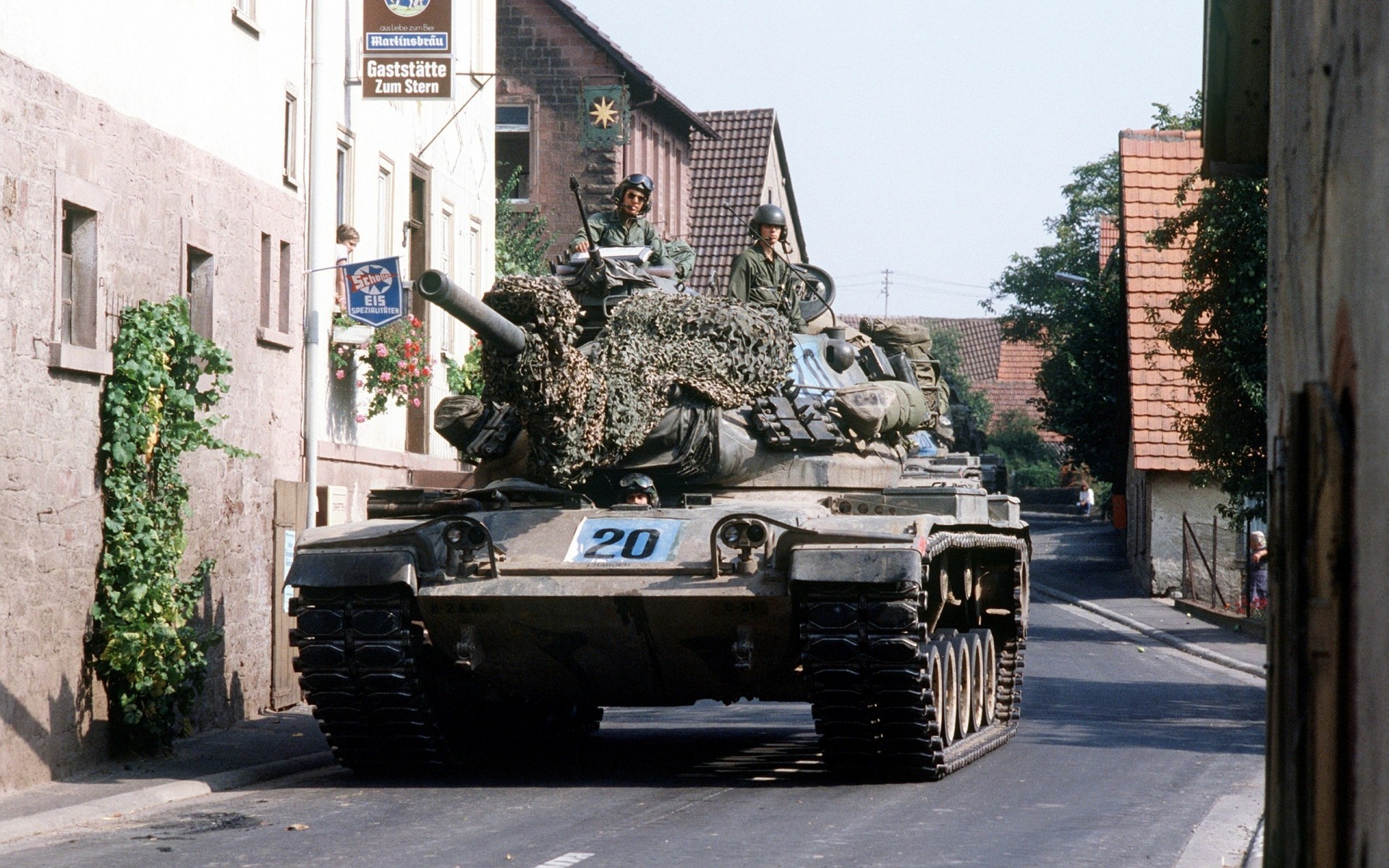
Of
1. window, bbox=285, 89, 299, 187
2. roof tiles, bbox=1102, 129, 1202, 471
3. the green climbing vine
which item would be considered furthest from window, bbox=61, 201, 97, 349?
roof tiles, bbox=1102, 129, 1202, 471

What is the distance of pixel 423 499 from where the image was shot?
432 inches

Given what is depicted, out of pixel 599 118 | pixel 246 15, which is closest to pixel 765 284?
pixel 246 15

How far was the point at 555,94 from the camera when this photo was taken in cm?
3778

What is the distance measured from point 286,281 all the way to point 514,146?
2383cm

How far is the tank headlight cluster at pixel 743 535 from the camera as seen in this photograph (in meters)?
9.83

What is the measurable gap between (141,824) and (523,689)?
2.35m

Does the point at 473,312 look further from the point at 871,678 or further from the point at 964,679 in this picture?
the point at 964,679

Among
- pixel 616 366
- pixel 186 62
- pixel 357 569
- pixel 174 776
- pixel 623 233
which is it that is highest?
pixel 186 62

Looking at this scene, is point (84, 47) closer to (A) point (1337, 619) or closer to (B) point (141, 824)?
(B) point (141, 824)

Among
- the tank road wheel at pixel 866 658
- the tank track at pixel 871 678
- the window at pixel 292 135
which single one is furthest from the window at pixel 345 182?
the tank road wheel at pixel 866 658

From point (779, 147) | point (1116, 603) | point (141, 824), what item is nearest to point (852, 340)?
point (141, 824)

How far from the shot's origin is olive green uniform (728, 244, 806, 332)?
12883 millimetres

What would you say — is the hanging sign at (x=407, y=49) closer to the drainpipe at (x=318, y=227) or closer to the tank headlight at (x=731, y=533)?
the drainpipe at (x=318, y=227)

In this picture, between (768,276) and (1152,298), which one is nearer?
(768,276)
